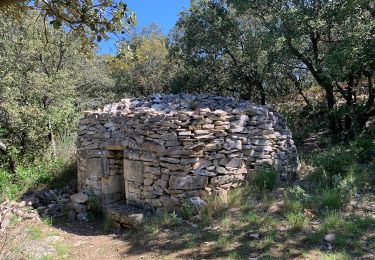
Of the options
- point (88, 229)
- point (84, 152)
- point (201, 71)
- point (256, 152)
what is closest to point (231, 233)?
point (256, 152)

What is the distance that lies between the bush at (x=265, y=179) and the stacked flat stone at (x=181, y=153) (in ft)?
0.56

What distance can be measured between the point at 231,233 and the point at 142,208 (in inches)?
76.3

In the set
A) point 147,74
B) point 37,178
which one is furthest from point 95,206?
point 147,74

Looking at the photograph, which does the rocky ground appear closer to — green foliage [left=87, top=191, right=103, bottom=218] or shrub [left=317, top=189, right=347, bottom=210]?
shrub [left=317, top=189, right=347, bottom=210]

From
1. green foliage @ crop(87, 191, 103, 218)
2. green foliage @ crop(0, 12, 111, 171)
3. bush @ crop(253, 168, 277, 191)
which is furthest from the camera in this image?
green foliage @ crop(0, 12, 111, 171)

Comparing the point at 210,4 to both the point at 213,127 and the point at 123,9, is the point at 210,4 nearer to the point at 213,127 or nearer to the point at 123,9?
the point at 213,127

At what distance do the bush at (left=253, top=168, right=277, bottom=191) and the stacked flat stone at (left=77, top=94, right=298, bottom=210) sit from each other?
17cm

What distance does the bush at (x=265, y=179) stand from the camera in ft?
19.4

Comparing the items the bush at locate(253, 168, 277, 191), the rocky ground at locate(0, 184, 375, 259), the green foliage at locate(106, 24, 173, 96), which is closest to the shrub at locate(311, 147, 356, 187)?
the rocky ground at locate(0, 184, 375, 259)

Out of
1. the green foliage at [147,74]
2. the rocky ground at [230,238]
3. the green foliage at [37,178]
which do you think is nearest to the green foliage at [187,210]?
the rocky ground at [230,238]

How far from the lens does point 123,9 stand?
402 centimetres

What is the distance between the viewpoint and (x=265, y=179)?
19.6ft

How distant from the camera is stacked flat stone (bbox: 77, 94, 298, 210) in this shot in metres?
5.95

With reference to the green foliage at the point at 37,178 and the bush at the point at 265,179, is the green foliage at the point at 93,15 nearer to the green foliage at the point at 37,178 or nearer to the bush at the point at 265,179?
the bush at the point at 265,179
